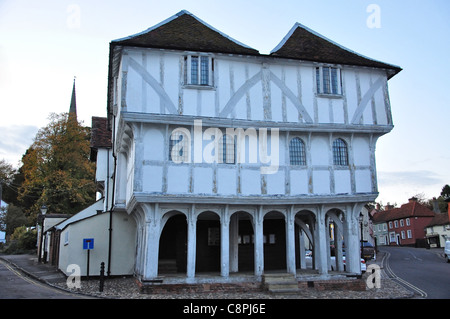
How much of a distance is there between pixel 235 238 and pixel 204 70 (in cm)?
778

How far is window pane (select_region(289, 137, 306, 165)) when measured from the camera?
60.1 feet

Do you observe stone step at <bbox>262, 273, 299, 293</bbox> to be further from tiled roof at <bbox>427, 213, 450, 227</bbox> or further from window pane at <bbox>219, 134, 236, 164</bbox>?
tiled roof at <bbox>427, 213, 450, 227</bbox>

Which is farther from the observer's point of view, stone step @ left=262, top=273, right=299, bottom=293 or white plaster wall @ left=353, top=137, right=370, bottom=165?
white plaster wall @ left=353, top=137, right=370, bottom=165

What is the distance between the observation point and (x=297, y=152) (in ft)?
60.4

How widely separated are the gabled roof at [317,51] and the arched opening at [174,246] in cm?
909

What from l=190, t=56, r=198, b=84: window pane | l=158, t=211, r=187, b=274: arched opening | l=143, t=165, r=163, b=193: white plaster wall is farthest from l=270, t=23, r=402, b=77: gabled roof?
l=158, t=211, r=187, b=274: arched opening

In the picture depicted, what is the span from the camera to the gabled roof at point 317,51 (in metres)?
18.6

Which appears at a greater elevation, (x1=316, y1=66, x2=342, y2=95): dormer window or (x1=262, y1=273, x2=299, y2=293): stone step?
(x1=316, y1=66, x2=342, y2=95): dormer window

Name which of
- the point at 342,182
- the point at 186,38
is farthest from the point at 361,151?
the point at 186,38

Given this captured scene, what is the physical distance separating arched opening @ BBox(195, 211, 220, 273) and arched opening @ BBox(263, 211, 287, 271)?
2.53 metres

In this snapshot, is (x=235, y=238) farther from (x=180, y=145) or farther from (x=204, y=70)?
(x=204, y=70)

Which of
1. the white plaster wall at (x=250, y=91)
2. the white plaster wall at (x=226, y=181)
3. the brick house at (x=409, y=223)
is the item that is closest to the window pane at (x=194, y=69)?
the white plaster wall at (x=250, y=91)

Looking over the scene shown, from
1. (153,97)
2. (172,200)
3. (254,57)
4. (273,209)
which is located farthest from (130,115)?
(273,209)

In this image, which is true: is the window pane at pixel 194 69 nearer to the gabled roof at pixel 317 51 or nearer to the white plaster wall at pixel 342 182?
the gabled roof at pixel 317 51
